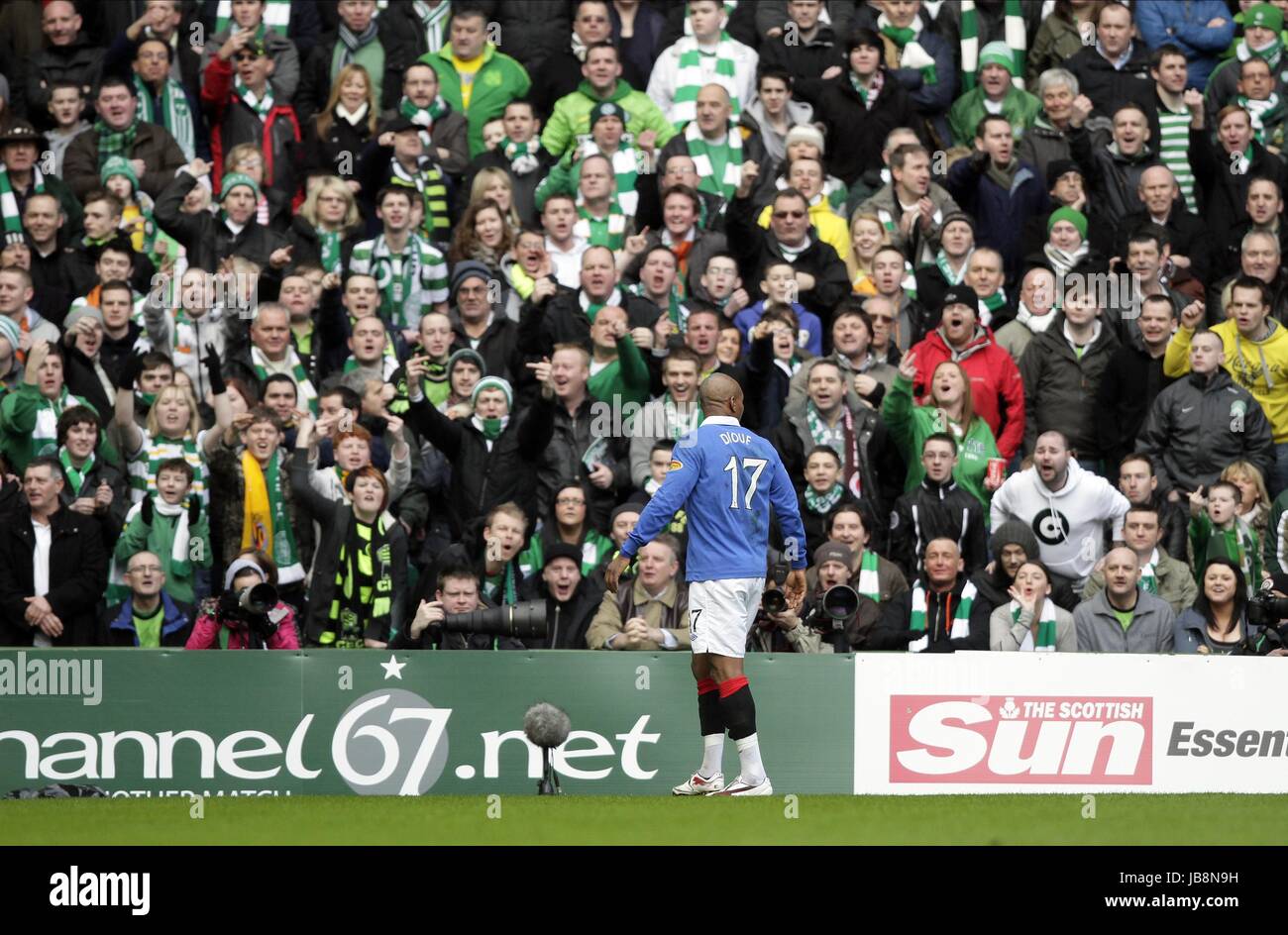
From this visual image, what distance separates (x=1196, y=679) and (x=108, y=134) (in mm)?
10000

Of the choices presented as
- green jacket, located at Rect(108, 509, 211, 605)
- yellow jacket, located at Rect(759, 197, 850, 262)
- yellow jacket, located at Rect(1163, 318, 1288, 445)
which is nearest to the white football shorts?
green jacket, located at Rect(108, 509, 211, 605)

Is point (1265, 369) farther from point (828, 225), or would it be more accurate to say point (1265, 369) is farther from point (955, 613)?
point (955, 613)

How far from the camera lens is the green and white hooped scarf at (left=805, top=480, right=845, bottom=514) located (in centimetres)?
1423

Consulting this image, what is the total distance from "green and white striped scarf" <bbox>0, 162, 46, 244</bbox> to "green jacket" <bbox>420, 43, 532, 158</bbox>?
3.35 meters

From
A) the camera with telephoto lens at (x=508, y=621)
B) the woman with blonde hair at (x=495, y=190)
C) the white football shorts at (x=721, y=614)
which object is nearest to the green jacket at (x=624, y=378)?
the woman with blonde hair at (x=495, y=190)

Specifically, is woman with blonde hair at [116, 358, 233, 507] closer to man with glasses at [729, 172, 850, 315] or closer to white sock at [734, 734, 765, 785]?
man with glasses at [729, 172, 850, 315]

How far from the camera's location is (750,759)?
34.1 ft

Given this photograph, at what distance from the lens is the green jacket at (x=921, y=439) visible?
14.7 metres

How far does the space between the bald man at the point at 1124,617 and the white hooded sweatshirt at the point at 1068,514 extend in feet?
3.14

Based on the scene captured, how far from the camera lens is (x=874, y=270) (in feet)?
52.6

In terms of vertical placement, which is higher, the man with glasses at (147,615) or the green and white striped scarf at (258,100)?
the green and white striped scarf at (258,100)

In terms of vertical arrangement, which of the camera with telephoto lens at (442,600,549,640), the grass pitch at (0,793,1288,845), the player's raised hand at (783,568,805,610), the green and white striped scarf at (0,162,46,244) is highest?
the green and white striped scarf at (0,162,46,244)

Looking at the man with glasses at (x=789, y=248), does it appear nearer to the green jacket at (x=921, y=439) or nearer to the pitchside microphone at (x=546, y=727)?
the green jacket at (x=921, y=439)

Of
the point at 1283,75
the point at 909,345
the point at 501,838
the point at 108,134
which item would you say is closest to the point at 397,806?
the point at 501,838
